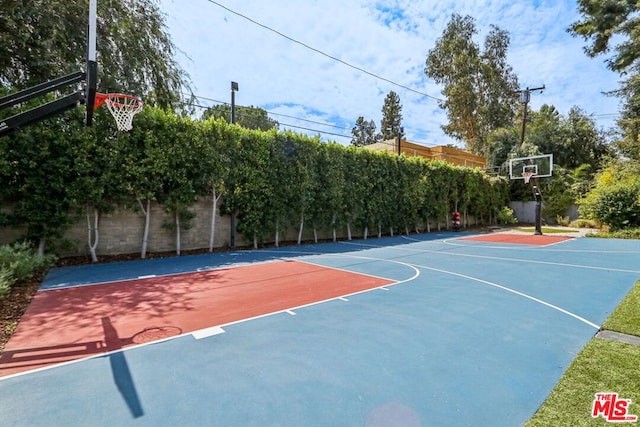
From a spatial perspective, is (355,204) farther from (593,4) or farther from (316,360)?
(593,4)

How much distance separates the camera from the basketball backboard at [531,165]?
19.8m

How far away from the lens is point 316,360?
3.14 m

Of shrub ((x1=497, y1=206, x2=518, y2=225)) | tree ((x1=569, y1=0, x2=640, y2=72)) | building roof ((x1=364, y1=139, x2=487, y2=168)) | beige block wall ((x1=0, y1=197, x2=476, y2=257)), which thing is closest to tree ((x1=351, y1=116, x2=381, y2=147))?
building roof ((x1=364, y1=139, x2=487, y2=168))

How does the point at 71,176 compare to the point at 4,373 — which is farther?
the point at 71,176

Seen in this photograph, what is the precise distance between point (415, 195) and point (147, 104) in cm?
1327

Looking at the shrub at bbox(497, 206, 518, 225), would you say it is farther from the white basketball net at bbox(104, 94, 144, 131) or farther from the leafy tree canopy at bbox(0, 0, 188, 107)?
the white basketball net at bbox(104, 94, 144, 131)

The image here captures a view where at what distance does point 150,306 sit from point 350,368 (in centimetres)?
344

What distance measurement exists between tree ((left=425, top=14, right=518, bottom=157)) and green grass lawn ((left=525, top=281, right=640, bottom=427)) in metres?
28.3

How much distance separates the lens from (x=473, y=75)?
91.5 feet

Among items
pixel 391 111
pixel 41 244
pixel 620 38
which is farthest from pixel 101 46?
pixel 391 111

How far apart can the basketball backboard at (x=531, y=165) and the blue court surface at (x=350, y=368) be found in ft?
55.0

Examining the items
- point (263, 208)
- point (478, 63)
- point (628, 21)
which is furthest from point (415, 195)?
point (478, 63)

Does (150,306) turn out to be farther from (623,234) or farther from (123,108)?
(623,234)

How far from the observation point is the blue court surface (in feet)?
7.61
